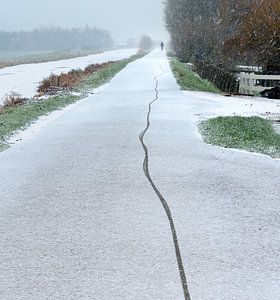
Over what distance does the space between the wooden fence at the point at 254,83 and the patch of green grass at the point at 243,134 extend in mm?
8141

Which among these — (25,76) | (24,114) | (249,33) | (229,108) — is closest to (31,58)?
(25,76)

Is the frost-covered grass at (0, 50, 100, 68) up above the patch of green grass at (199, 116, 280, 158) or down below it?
below

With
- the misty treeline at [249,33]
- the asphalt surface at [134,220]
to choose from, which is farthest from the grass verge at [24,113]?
the misty treeline at [249,33]

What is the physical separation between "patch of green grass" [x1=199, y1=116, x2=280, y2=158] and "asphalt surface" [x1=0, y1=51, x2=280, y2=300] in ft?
1.59

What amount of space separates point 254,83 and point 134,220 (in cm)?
1658

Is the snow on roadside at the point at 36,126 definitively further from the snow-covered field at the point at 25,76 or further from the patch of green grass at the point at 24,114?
the snow-covered field at the point at 25,76

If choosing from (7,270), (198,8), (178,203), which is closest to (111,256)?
(7,270)

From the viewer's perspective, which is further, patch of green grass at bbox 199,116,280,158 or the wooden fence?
the wooden fence

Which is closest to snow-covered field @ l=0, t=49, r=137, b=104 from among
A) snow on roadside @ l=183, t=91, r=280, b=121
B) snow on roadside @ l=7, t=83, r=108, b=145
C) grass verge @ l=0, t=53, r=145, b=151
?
grass verge @ l=0, t=53, r=145, b=151

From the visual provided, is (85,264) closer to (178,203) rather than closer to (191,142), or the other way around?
(178,203)

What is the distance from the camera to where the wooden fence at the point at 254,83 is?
19.9 meters

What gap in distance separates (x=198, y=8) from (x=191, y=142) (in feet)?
139

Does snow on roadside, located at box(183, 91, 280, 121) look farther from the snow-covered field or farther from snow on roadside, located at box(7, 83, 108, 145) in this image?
the snow-covered field

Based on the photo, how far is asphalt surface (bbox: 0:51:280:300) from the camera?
3.90 metres
